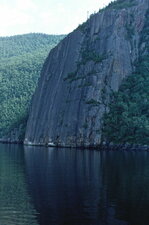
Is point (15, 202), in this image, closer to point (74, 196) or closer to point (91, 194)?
point (74, 196)

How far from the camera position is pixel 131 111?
427 feet

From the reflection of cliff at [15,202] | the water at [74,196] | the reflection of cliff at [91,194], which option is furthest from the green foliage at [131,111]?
the reflection of cliff at [15,202]

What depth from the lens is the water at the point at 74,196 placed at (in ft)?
112

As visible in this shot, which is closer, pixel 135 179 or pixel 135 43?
pixel 135 179

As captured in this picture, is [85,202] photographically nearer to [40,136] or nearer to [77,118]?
[77,118]

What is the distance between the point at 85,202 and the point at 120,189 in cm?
743

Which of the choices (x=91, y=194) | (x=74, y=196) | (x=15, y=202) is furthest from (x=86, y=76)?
(x=15, y=202)

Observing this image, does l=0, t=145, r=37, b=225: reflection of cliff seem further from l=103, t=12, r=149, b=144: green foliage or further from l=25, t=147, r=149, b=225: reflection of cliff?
l=103, t=12, r=149, b=144: green foliage

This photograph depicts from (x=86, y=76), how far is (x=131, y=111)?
18.6m

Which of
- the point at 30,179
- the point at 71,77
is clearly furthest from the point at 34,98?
the point at 30,179

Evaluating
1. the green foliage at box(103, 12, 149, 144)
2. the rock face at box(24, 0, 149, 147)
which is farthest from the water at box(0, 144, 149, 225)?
the rock face at box(24, 0, 149, 147)

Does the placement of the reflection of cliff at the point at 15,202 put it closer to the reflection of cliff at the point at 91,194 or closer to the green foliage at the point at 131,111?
the reflection of cliff at the point at 91,194

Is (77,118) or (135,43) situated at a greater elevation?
(135,43)

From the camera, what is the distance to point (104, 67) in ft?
452
